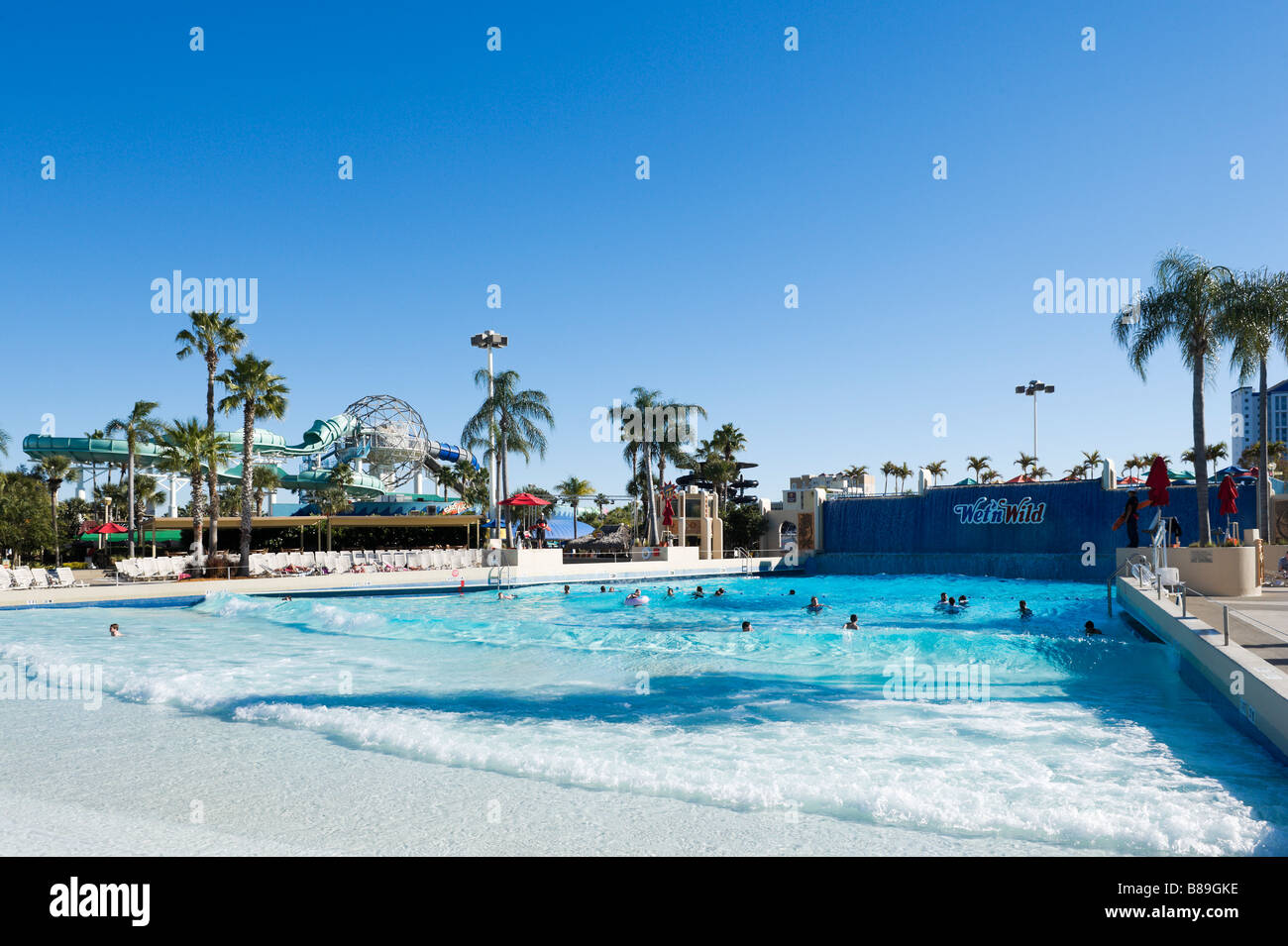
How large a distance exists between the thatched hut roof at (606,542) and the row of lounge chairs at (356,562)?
11.2 m

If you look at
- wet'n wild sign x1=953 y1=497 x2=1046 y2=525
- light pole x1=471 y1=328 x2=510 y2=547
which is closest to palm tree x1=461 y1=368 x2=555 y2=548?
light pole x1=471 y1=328 x2=510 y2=547

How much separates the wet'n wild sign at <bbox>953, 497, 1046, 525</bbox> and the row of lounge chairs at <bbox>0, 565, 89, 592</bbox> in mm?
40487

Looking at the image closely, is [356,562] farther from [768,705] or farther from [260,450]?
[260,450]

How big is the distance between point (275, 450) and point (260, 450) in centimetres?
110

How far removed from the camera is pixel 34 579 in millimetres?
26266

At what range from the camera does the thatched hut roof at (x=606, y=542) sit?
163 ft

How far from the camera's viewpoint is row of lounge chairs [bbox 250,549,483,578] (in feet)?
106

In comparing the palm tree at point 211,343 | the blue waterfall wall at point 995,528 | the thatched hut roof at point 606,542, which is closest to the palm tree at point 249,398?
the palm tree at point 211,343

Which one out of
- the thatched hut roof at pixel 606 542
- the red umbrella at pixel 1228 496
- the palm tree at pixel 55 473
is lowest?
the thatched hut roof at pixel 606 542

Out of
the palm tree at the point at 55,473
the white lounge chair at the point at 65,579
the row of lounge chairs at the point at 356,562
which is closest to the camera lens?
the white lounge chair at the point at 65,579

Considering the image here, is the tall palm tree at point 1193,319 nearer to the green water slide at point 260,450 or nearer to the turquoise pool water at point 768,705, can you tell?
the turquoise pool water at point 768,705
